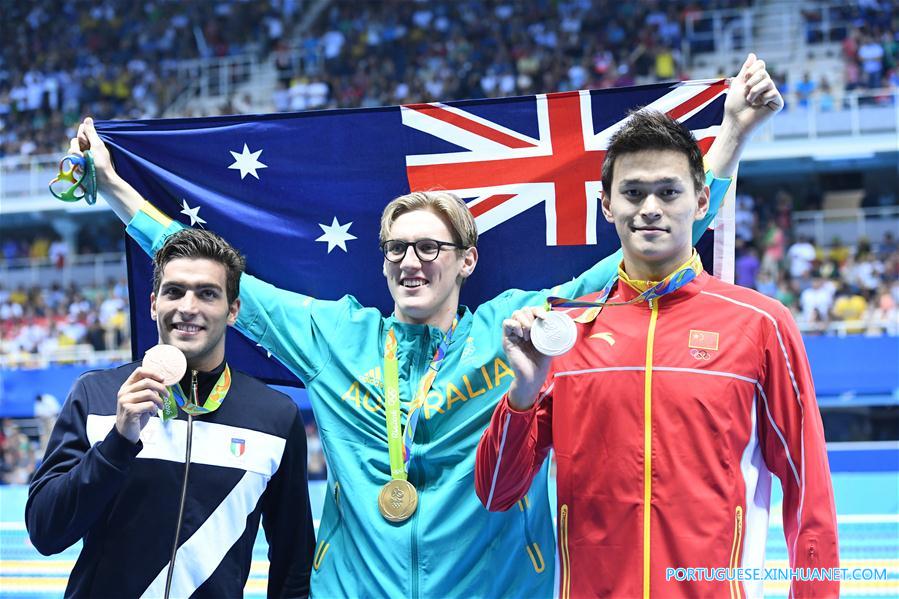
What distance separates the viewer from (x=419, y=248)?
3211 mm

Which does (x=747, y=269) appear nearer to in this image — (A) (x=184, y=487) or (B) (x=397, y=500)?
(B) (x=397, y=500)

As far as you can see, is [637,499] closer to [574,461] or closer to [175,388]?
[574,461]

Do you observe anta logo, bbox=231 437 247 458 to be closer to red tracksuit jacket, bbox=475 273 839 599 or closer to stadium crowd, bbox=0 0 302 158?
red tracksuit jacket, bbox=475 273 839 599

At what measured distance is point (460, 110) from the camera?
13.5ft

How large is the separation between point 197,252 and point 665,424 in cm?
159

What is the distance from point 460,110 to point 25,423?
14.7 metres

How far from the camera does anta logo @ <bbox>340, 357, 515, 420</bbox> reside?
125 inches

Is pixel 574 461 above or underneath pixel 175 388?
underneath

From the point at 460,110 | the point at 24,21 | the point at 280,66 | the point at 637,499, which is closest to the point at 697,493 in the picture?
the point at 637,499

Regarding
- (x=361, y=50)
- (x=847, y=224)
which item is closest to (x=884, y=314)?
(x=847, y=224)

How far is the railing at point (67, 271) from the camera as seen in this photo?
2059cm

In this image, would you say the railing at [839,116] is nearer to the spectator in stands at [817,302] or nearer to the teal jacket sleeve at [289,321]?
the spectator in stands at [817,302]

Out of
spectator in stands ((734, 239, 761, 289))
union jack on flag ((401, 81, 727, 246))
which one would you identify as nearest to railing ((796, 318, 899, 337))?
spectator in stands ((734, 239, 761, 289))

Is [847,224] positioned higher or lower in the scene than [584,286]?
higher
